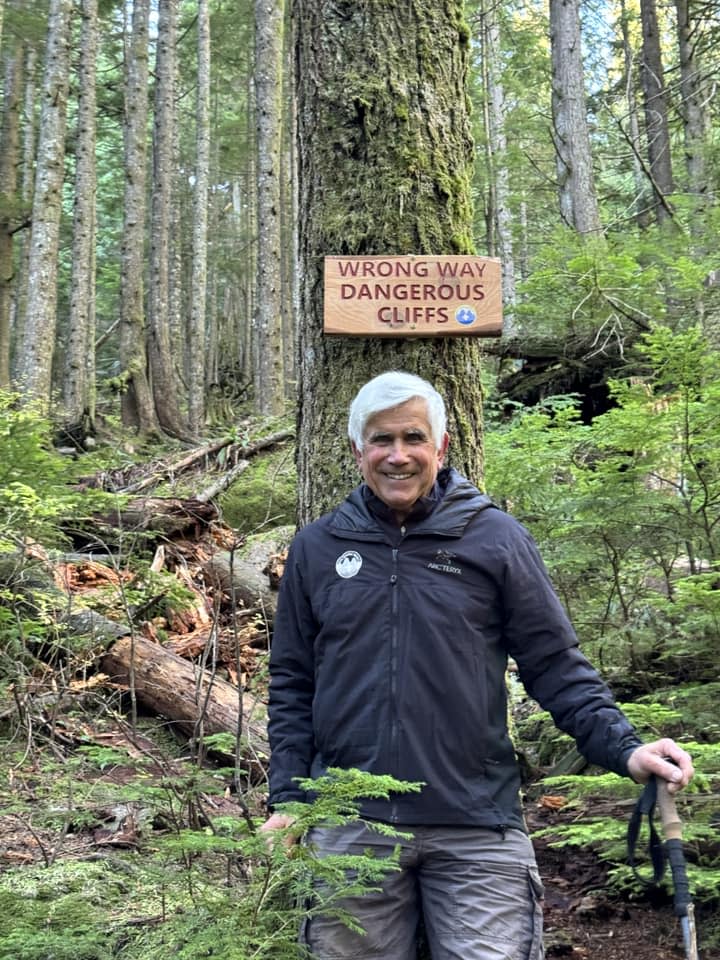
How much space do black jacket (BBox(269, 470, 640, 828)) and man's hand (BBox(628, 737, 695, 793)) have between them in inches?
2.7

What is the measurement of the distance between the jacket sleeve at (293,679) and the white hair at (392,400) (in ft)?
1.41

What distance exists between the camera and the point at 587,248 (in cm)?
797

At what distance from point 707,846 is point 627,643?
1296 mm

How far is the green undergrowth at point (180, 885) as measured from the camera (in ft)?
6.99

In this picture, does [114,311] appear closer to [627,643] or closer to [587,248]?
[587,248]

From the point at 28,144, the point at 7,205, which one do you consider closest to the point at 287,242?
the point at 28,144

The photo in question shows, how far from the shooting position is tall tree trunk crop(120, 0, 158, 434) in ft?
56.1

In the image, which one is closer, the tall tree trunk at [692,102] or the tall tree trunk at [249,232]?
the tall tree trunk at [692,102]

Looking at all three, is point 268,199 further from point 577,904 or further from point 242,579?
point 577,904

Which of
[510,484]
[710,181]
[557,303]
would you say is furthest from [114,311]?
[510,484]

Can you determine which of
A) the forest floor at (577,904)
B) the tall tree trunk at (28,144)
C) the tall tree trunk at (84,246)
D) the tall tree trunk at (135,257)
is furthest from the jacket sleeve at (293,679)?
the tall tree trunk at (28,144)

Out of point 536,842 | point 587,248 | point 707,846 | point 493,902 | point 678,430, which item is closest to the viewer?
point 493,902

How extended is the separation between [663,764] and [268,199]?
49.9 ft

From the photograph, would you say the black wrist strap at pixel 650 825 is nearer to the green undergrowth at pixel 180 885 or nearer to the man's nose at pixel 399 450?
the green undergrowth at pixel 180 885
